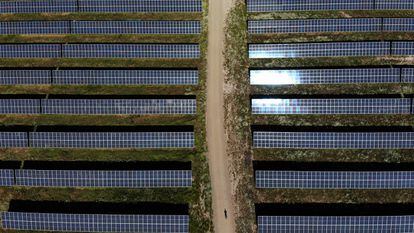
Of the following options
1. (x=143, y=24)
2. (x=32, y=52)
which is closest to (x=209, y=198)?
(x=143, y=24)

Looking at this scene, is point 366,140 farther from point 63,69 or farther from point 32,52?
point 32,52

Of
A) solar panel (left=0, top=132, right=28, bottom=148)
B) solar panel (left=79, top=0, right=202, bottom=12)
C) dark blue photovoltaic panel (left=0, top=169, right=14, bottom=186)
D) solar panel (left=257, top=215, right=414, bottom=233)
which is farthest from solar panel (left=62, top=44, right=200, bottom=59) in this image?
solar panel (left=257, top=215, right=414, bottom=233)

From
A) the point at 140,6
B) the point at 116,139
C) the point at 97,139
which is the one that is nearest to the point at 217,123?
the point at 116,139

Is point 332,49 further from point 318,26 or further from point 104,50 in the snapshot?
point 104,50

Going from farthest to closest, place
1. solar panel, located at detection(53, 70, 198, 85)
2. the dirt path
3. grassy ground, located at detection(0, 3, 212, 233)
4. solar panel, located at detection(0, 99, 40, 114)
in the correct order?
solar panel, located at detection(53, 70, 198, 85), solar panel, located at detection(0, 99, 40, 114), grassy ground, located at detection(0, 3, 212, 233), the dirt path

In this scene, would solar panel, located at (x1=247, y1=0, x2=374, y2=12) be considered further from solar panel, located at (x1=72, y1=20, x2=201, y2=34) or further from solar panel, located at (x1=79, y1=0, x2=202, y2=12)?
solar panel, located at (x1=72, y1=20, x2=201, y2=34)

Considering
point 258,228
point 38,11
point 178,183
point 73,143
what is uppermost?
point 38,11
